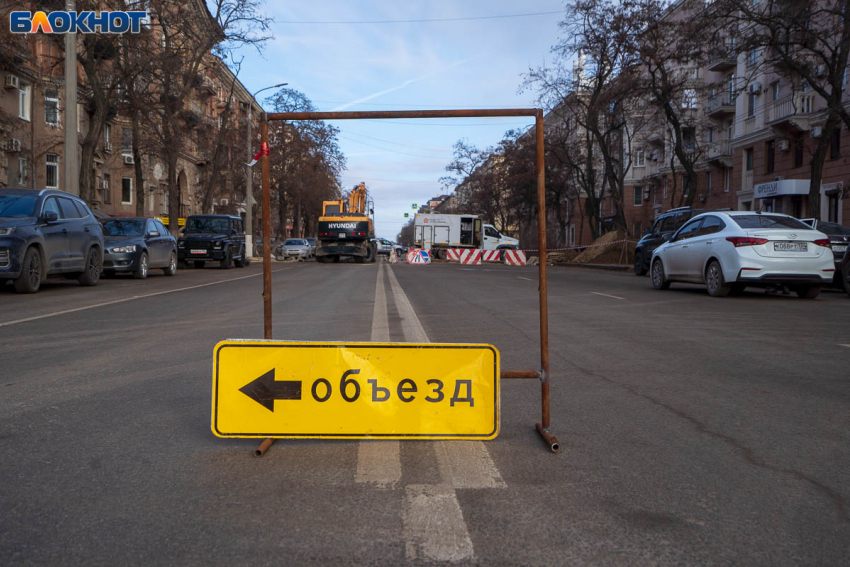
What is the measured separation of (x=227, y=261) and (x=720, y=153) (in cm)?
2985

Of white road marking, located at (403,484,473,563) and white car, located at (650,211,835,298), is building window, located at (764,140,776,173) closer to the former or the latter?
white car, located at (650,211,835,298)

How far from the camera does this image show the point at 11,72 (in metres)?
29.9

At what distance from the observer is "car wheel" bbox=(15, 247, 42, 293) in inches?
494

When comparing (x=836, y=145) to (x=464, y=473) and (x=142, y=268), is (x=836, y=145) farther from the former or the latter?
(x=464, y=473)

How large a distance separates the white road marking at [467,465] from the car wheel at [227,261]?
80.2 ft

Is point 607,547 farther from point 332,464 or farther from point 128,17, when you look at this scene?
point 128,17

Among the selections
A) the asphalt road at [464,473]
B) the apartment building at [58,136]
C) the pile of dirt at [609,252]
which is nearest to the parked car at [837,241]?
the asphalt road at [464,473]

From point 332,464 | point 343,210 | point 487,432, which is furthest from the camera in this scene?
point 343,210

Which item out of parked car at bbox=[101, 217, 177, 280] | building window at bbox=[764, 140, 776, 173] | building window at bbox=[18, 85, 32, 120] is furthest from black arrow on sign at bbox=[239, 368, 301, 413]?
building window at bbox=[764, 140, 776, 173]

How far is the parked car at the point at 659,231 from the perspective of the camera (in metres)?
20.9

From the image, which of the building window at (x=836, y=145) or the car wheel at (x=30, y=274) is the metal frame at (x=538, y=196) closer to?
the car wheel at (x=30, y=274)

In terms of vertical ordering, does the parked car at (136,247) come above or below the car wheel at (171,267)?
above

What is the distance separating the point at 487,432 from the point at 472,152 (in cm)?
7518

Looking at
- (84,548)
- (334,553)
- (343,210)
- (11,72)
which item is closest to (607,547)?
(334,553)
